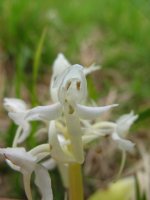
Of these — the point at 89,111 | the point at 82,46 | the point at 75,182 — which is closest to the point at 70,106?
the point at 89,111

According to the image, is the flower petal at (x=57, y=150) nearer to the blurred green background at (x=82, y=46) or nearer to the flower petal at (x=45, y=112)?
the flower petal at (x=45, y=112)

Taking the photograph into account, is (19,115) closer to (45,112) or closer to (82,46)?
(45,112)

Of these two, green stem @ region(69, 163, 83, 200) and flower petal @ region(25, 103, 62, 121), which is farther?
green stem @ region(69, 163, 83, 200)

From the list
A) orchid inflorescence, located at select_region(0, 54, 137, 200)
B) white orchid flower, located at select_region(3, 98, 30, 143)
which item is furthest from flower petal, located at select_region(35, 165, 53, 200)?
white orchid flower, located at select_region(3, 98, 30, 143)

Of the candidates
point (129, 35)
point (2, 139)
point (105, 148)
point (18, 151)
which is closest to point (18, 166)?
point (18, 151)

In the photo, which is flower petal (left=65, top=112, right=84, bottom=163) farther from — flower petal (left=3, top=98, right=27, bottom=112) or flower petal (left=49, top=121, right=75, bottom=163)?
flower petal (left=3, top=98, right=27, bottom=112)

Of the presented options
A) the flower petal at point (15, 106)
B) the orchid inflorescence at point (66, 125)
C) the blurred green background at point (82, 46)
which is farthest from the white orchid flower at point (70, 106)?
the blurred green background at point (82, 46)

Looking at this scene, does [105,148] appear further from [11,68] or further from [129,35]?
[129,35]
